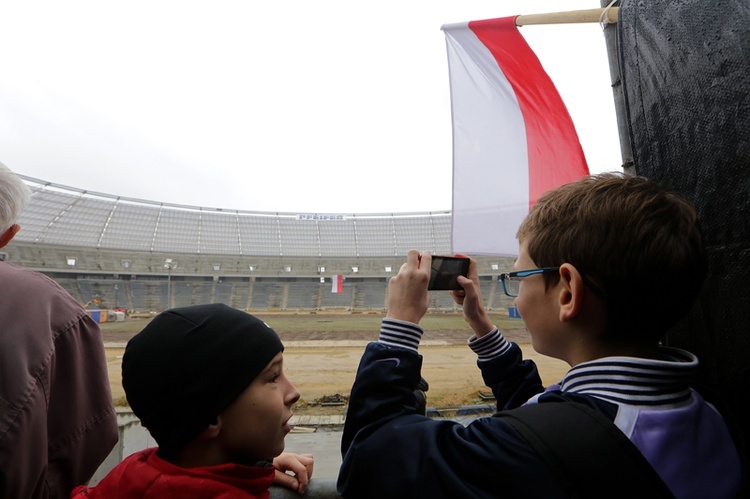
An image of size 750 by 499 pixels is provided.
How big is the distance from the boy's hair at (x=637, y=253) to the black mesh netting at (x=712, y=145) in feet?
0.89

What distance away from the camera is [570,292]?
78 cm

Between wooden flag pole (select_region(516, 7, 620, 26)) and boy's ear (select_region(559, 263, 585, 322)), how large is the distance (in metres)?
1.50

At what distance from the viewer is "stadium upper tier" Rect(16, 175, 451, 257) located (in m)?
34.4

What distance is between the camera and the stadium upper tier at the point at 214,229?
3441 cm

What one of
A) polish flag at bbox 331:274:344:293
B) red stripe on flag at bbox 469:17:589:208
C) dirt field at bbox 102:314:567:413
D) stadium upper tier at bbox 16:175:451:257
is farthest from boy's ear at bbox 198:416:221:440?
stadium upper tier at bbox 16:175:451:257

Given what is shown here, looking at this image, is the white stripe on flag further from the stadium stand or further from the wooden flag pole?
the stadium stand

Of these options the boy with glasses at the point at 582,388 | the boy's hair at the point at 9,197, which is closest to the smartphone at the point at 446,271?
the boy with glasses at the point at 582,388

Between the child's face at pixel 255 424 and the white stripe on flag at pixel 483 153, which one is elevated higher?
the white stripe on flag at pixel 483 153

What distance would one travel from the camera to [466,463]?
2.07 feet

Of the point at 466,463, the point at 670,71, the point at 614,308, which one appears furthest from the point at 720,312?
the point at 466,463

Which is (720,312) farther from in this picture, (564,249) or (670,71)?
(670,71)

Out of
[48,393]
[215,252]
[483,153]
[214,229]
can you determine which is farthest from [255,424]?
[214,229]

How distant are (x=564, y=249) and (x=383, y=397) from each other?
1.51ft

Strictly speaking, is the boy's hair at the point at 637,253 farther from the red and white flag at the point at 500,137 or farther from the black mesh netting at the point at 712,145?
the red and white flag at the point at 500,137
